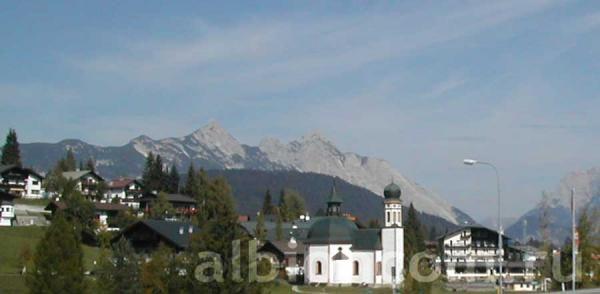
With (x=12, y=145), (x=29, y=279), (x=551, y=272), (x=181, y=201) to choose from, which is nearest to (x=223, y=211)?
(x=29, y=279)

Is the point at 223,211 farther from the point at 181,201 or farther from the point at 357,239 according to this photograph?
the point at 181,201

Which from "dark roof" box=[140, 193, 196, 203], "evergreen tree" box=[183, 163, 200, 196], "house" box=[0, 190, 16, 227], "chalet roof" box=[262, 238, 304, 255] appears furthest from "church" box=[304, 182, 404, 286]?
"evergreen tree" box=[183, 163, 200, 196]

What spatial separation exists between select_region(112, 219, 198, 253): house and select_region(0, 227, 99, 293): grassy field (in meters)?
4.03

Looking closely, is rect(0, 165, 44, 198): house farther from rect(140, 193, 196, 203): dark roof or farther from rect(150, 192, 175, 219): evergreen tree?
rect(150, 192, 175, 219): evergreen tree

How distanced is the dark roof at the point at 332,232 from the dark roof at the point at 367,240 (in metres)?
0.62

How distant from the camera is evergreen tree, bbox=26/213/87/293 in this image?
44.3 metres

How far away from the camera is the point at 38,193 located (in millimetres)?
142250

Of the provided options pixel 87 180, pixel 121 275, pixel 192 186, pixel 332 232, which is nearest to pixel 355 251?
pixel 332 232

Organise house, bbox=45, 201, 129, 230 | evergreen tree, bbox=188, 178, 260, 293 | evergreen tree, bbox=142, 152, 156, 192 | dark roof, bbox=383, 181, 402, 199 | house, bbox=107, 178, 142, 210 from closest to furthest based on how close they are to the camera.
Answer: evergreen tree, bbox=188, 178, 260, 293 → dark roof, bbox=383, 181, 402, 199 → house, bbox=45, 201, 129, 230 → evergreen tree, bbox=142, 152, 156, 192 → house, bbox=107, 178, 142, 210

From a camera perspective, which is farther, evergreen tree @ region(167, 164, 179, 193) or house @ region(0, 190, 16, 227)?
evergreen tree @ region(167, 164, 179, 193)

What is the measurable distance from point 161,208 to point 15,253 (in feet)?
149

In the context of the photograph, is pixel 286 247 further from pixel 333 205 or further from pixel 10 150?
pixel 10 150

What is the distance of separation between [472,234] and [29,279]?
107027mm

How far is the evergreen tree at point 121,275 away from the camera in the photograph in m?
49.3
